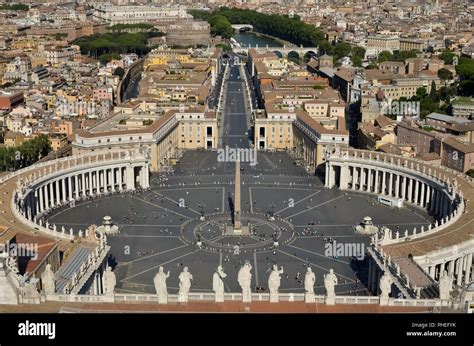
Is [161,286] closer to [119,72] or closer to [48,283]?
[48,283]

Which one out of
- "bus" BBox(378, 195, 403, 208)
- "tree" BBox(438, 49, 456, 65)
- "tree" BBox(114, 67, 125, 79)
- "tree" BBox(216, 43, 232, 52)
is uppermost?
"tree" BBox(438, 49, 456, 65)

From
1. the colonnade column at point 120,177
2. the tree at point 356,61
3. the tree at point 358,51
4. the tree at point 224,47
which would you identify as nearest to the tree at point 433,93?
the tree at point 356,61

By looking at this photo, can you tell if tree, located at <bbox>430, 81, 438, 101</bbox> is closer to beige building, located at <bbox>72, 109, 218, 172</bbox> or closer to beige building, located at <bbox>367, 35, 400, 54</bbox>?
beige building, located at <bbox>72, 109, 218, 172</bbox>

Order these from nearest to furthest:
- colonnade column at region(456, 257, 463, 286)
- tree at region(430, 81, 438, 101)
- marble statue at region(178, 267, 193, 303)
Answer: marble statue at region(178, 267, 193, 303)
colonnade column at region(456, 257, 463, 286)
tree at region(430, 81, 438, 101)

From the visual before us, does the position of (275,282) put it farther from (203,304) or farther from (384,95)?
(384,95)

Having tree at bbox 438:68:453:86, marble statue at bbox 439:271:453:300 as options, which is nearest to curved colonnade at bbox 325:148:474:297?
marble statue at bbox 439:271:453:300

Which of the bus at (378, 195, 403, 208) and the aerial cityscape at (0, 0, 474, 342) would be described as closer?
the aerial cityscape at (0, 0, 474, 342)
